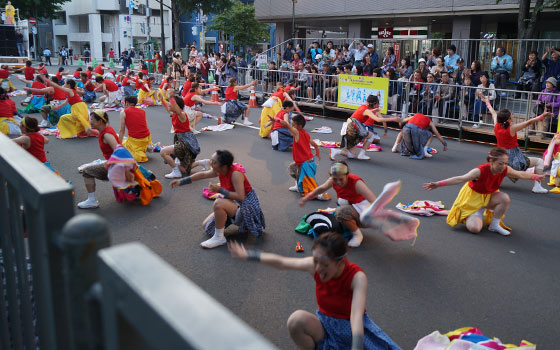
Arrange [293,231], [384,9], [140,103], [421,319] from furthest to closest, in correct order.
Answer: [384,9] < [140,103] < [293,231] < [421,319]

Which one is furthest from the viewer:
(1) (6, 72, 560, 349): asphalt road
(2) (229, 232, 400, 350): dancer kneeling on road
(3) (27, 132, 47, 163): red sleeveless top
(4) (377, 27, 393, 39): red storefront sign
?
(4) (377, 27, 393, 39): red storefront sign

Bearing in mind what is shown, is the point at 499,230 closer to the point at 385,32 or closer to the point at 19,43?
the point at 385,32

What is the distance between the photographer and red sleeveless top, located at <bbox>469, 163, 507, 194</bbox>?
266 inches

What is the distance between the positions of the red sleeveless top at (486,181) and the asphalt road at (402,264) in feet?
2.05

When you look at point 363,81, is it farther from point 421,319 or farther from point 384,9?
point 421,319

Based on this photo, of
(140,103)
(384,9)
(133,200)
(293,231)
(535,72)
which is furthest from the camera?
(384,9)

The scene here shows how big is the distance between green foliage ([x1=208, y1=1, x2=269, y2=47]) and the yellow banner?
28.3 metres

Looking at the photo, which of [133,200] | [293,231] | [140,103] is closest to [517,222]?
[293,231]

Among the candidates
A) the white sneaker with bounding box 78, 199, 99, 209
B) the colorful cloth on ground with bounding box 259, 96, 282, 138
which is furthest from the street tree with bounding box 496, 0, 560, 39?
the white sneaker with bounding box 78, 199, 99, 209

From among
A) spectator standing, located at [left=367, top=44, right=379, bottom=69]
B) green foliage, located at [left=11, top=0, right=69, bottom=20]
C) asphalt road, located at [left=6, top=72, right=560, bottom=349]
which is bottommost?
asphalt road, located at [left=6, top=72, right=560, bottom=349]

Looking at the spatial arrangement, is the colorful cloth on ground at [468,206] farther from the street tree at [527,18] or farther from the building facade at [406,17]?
the building facade at [406,17]

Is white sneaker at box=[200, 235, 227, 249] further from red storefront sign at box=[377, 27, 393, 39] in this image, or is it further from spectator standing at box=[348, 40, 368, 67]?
red storefront sign at box=[377, 27, 393, 39]

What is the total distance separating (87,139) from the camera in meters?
13.4

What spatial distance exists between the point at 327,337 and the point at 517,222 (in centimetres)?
485
